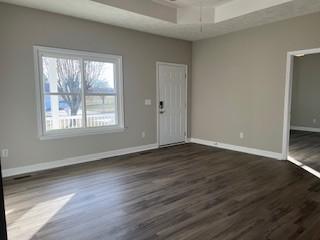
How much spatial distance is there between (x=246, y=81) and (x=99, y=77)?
321cm

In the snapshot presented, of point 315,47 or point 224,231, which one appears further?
point 315,47

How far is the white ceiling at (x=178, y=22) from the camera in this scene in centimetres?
371

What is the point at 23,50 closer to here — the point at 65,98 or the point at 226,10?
the point at 65,98

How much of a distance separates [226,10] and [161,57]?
6.04ft

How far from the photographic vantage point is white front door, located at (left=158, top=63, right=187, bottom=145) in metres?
5.85

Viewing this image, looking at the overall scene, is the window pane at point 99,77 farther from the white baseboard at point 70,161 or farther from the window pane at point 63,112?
the white baseboard at point 70,161

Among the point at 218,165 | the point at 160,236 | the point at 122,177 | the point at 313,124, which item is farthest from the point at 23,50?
the point at 313,124

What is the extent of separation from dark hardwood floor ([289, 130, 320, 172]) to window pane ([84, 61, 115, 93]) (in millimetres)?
4173

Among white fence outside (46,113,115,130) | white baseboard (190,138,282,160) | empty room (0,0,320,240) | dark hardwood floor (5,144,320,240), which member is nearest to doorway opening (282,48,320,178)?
empty room (0,0,320,240)

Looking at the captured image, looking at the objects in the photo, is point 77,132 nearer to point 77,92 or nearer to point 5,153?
point 77,92

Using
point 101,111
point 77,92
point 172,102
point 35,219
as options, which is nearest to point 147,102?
point 172,102

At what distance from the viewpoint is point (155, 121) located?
18.9 ft

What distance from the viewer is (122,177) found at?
3777 mm

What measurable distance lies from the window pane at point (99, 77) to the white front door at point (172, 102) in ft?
4.24
